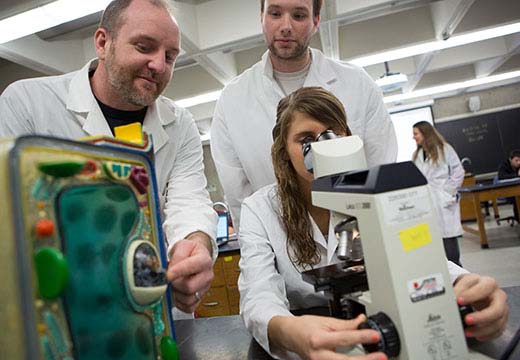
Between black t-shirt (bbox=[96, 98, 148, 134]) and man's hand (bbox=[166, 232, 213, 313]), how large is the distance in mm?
656

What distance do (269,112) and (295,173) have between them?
62 cm

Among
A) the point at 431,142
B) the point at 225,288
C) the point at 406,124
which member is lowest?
the point at 225,288

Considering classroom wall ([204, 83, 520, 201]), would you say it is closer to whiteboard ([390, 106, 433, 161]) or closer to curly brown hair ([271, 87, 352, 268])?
whiteboard ([390, 106, 433, 161])

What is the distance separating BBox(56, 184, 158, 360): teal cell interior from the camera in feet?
1.47

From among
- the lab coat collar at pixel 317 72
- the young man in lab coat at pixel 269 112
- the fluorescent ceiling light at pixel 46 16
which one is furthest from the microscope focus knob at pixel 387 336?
the fluorescent ceiling light at pixel 46 16

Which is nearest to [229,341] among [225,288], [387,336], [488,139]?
[387,336]

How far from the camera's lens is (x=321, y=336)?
1.98 ft

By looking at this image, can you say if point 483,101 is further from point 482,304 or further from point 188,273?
point 188,273

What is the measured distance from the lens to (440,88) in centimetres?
746

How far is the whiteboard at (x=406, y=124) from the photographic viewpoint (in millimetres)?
8305

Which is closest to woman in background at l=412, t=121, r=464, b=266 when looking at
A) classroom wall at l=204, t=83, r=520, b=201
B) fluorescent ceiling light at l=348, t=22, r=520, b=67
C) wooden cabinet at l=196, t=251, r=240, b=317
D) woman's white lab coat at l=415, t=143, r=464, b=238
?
woman's white lab coat at l=415, t=143, r=464, b=238

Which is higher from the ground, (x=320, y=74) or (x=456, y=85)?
(x=456, y=85)

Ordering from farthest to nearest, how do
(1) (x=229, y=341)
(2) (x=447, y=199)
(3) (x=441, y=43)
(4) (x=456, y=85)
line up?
1. (4) (x=456, y=85)
2. (3) (x=441, y=43)
3. (2) (x=447, y=199)
4. (1) (x=229, y=341)

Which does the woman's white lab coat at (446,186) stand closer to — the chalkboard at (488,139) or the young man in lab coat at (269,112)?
the young man in lab coat at (269,112)
